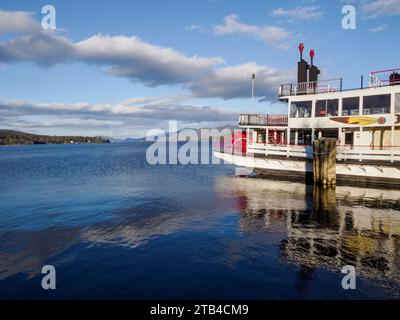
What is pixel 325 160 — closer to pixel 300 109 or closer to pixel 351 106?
pixel 351 106

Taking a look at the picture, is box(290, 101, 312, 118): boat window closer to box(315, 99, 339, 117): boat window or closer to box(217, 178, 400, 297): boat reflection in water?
box(315, 99, 339, 117): boat window

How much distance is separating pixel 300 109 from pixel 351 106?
4.50 metres

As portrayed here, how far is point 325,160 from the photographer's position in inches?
904

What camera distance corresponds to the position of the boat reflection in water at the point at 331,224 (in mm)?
10094

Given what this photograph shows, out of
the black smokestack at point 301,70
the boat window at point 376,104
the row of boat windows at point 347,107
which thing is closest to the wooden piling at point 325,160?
the row of boat windows at point 347,107

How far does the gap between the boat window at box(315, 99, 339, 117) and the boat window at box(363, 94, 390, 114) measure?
2.38 m

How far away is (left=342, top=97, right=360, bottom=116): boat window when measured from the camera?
81.5ft

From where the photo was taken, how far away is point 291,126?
92.8 ft

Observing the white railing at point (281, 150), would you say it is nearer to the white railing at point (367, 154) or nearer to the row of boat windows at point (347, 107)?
the white railing at point (367, 154)

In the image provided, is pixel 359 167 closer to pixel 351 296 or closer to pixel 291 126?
pixel 291 126

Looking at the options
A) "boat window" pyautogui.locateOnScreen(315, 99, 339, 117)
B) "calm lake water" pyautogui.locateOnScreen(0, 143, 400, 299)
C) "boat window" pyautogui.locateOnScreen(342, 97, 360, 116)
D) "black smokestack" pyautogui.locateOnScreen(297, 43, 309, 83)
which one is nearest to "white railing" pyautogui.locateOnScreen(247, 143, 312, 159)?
"boat window" pyautogui.locateOnScreen(315, 99, 339, 117)
